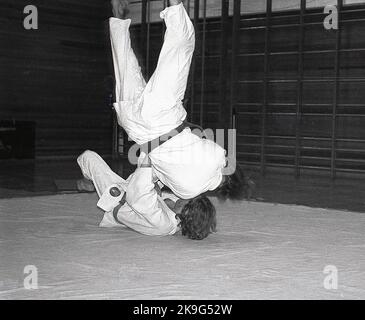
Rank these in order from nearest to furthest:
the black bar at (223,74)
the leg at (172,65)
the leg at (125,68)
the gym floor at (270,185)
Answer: the leg at (172,65)
the leg at (125,68)
the gym floor at (270,185)
the black bar at (223,74)

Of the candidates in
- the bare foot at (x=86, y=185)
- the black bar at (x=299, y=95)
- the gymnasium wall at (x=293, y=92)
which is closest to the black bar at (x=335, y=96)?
the gymnasium wall at (x=293, y=92)

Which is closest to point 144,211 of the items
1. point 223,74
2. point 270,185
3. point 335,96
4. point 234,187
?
point 234,187

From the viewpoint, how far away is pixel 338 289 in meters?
2.14

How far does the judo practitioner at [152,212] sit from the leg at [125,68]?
14.4 inches

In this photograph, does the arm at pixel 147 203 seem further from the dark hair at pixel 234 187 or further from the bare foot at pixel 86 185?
the bare foot at pixel 86 185

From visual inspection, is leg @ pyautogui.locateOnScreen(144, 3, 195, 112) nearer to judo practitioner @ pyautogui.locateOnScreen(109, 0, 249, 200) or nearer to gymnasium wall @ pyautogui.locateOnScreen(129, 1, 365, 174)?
judo practitioner @ pyautogui.locateOnScreen(109, 0, 249, 200)

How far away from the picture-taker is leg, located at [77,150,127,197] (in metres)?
3.45

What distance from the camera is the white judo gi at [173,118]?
2.98 m

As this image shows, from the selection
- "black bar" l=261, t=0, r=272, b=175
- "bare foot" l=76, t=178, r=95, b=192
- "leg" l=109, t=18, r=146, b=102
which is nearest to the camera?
"leg" l=109, t=18, r=146, b=102

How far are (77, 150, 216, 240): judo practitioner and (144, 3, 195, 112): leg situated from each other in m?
0.32

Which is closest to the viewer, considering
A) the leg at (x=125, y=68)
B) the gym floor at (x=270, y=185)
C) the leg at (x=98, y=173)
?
the leg at (x=125, y=68)

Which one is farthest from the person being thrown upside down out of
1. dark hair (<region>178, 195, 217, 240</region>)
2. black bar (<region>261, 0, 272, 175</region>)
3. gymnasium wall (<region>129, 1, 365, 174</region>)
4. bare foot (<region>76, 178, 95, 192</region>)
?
black bar (<region>261, 0, 272, 175</region>)

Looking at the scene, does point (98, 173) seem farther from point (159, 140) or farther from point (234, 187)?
point (234, 187)

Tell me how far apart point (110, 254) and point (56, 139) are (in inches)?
260
